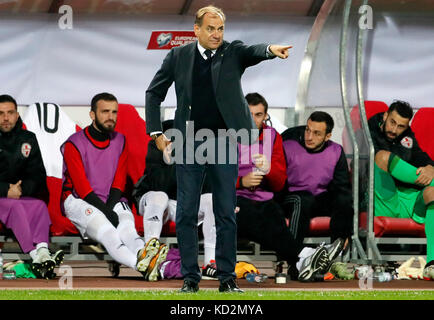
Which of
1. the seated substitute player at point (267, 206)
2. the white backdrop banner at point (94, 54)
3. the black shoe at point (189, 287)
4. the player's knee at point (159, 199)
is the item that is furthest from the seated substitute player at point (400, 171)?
the black shoe at point (189, 287)

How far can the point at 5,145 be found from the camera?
8648 millimetres

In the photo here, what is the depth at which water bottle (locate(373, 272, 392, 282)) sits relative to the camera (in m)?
8.20

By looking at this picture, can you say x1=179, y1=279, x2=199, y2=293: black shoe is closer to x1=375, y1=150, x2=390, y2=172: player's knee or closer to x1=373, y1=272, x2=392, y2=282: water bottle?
x1=373, y1=272, x2=392, y2=282: water bottle

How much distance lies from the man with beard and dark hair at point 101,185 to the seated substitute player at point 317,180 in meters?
1.26

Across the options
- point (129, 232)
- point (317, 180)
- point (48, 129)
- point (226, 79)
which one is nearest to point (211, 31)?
point (226, 79)

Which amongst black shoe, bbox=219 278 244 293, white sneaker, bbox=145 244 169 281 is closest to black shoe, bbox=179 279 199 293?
black shoe, bbox=219 278 244 293

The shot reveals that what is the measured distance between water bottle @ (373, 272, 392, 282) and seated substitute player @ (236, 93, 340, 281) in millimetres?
379

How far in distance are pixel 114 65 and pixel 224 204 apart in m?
3.60

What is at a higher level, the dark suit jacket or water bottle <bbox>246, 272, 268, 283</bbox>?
the dark suit jacket

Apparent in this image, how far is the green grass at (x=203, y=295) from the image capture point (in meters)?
6.18

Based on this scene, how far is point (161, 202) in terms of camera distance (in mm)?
8344

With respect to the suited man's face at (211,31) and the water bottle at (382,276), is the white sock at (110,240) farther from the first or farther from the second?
the suited man's face at (211,31)
